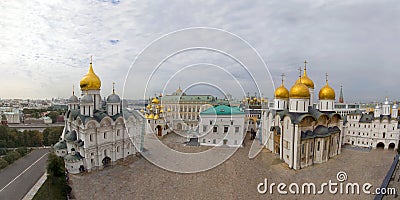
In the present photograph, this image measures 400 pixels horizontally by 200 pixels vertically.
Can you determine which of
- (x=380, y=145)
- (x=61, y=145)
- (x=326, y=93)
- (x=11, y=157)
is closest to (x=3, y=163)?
(x=11, y=157)

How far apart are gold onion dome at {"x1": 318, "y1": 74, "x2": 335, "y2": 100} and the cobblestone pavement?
4.16 m

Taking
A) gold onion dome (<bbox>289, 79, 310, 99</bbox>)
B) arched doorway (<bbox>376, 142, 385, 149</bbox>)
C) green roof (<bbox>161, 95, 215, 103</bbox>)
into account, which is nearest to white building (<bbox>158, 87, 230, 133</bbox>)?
green roof (<bbox>161, 95, 215, 103</bbox>)

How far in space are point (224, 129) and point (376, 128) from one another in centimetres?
1225

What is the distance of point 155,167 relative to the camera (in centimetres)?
1093

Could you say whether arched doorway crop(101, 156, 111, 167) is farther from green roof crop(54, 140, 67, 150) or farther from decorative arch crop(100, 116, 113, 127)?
green roof crop(54, 140, 67, 150)

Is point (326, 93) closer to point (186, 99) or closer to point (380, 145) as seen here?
point (380, 145)

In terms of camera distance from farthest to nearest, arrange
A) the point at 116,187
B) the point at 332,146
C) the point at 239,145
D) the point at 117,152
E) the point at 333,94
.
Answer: the point at 239,145
the point at 333,94
the point at 332,146
the point at 117,152
the point at 116,187

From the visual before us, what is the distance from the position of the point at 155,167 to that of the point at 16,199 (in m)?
6.00

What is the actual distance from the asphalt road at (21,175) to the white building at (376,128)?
22.6 meters

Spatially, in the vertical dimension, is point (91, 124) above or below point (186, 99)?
below

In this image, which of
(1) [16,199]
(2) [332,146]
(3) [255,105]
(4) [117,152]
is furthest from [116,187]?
(3) [255,105]

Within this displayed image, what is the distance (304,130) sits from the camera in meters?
11.3

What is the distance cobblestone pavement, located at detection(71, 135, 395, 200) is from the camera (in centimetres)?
796

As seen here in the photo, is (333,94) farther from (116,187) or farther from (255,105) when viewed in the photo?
Result: (116,187)
